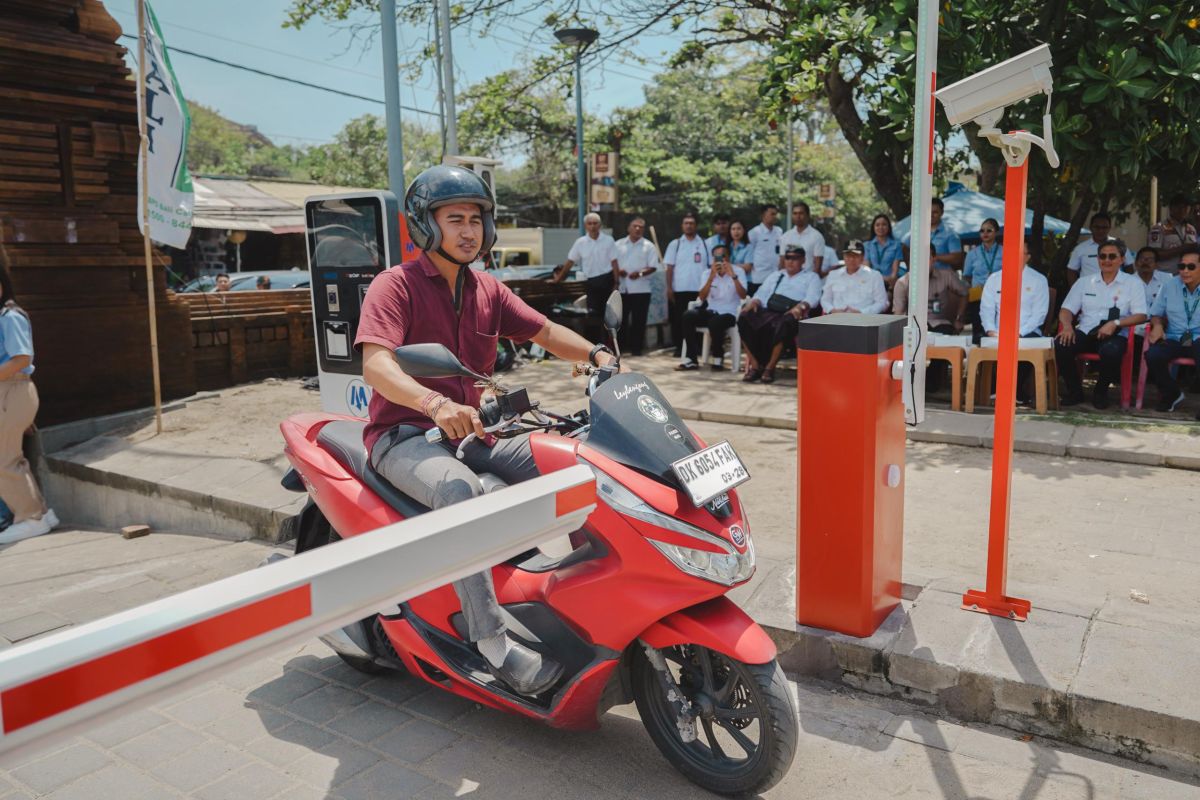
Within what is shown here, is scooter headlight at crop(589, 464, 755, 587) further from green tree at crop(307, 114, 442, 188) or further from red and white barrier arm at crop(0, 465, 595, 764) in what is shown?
green tree at crop(307, 114, 442, 188)

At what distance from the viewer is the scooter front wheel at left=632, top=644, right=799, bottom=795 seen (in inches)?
104

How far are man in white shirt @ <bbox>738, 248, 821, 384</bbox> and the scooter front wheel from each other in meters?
6.96

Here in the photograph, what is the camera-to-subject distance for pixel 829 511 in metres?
3.50

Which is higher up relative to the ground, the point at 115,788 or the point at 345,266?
the point at 345,266

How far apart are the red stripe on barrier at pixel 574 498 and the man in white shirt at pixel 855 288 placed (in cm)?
772

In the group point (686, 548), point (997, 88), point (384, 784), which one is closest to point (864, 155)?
point (997, 88)

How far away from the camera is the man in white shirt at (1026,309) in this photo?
8.17 metres

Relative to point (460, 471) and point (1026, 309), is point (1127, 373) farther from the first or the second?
point (460, 471)

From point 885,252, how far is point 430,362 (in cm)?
862

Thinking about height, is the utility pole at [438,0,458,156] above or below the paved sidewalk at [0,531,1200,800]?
above

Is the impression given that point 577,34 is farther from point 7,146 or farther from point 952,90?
point 952,90

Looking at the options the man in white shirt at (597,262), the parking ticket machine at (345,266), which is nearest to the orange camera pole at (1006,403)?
the parking ticket machine at (345,266)

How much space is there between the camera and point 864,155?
A: 35.9 feet

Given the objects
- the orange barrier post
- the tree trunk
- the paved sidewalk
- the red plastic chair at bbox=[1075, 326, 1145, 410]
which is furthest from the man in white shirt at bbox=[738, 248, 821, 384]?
the paved sidewalk
